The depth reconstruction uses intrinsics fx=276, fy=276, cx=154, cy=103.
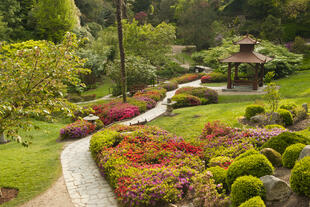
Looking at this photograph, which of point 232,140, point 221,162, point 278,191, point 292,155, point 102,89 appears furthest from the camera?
point 102,89

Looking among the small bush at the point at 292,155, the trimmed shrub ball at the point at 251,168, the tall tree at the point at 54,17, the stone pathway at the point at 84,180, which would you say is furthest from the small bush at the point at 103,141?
the tall tree at the point at 54,17

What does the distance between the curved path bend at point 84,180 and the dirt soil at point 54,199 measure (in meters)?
0.16

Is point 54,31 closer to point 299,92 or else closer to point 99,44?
point 99,44

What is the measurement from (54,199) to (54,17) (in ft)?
119

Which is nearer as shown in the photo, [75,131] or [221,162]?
[221,162]

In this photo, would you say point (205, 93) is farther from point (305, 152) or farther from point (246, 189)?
point (246, 189)

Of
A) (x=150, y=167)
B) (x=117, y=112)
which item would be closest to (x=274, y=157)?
(x=150, y=167)

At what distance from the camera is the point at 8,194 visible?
870cm

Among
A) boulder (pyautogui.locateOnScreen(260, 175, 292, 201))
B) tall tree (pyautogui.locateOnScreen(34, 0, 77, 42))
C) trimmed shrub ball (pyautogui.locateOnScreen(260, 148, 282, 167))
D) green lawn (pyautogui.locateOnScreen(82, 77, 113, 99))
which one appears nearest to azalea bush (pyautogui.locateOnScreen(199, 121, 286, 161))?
trimmed shrub ball (pyautogui.locateOnScreen(260, 148, 282, 167))

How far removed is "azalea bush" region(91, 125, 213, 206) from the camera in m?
7.42

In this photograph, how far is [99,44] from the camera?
38469mm

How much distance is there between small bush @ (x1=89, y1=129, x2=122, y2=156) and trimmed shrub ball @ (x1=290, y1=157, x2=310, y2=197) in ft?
23.8

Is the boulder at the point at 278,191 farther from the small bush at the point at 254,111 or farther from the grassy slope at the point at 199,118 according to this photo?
the small bush at the point at 254,111

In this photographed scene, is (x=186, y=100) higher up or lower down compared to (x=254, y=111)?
lower down
